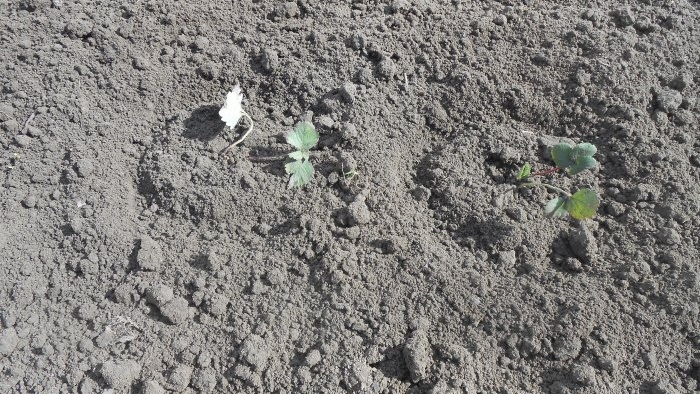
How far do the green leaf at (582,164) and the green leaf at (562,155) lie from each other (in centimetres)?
2

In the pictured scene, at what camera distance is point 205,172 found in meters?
2.24

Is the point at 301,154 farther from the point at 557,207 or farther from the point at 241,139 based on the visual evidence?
the point at 557,207

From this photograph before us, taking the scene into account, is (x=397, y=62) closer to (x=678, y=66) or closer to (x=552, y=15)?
(x=552, y=15)

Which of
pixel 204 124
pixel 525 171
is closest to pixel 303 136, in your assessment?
pixel 204 124

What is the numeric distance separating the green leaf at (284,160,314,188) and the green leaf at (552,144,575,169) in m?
0.91

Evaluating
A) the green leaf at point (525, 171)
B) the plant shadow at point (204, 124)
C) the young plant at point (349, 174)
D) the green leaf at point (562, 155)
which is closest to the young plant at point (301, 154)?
the young plant at point (349, 174)

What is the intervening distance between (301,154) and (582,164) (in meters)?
1.04

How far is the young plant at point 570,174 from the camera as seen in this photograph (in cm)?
201

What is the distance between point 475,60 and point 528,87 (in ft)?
0.84

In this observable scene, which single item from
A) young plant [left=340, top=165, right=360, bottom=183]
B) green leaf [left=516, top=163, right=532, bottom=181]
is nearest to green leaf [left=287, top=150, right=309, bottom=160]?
young plant [left=340, top=165, right=360, bottom=183]

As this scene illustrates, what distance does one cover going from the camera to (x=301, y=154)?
7.22ft

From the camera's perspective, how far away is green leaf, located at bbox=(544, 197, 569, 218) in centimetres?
204

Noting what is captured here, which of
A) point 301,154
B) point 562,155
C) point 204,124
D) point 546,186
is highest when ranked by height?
point 562,155

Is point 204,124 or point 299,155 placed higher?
point 299,155
